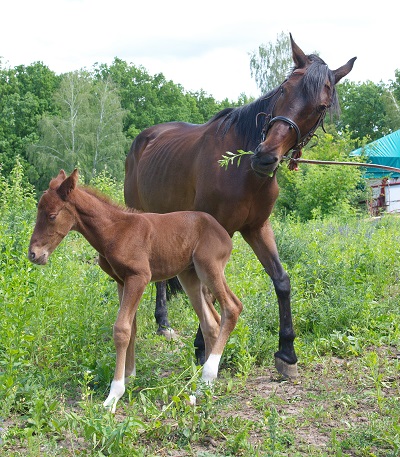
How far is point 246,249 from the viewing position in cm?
990

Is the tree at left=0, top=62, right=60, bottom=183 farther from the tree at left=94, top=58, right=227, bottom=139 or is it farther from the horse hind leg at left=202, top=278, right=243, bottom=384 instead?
the horse hind leg at left=202, top=278, right=243, bottom=384

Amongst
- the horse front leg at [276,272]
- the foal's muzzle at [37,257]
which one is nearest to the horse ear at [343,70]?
the horse front leg at [276,272]

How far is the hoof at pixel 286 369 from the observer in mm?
4895

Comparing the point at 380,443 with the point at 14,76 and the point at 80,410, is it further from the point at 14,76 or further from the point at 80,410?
the point at 14,76

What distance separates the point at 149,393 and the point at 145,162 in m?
3.16

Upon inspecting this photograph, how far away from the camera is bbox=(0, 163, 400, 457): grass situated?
3461mm

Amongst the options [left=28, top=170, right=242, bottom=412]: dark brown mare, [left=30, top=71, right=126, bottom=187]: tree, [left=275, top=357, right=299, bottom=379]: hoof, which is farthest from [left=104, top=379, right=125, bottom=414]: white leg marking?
[left=30, top=71, right=126, bottom=187]: tree

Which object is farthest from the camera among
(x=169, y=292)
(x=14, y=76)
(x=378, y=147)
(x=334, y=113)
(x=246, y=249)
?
(x=14, y=76)

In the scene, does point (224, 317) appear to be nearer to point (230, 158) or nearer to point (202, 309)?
point (202, 309)

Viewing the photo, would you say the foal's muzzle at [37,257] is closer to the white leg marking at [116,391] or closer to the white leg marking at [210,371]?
the white leg marking at [116,391]

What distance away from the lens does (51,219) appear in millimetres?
3932

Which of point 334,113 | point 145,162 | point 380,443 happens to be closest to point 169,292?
point 145,162

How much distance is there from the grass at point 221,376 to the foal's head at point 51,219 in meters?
0.63

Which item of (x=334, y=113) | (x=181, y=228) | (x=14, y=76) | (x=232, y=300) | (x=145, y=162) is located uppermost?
(x=14, y=76)
